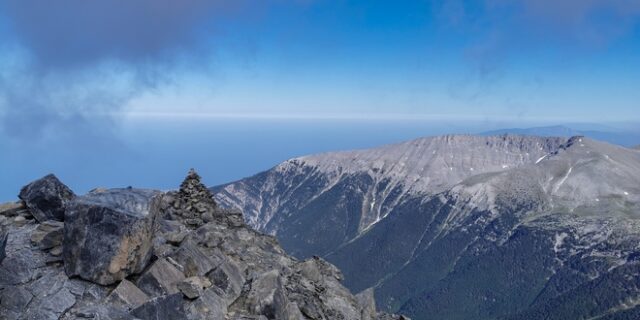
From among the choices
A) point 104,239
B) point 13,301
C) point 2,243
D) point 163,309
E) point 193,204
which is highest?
point 104,239

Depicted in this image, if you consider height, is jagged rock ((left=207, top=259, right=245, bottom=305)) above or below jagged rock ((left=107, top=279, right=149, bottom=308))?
below

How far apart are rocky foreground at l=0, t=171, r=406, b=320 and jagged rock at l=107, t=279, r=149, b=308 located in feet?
0.16

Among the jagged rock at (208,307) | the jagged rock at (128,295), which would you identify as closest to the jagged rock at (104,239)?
the jagged rock at (128,295)

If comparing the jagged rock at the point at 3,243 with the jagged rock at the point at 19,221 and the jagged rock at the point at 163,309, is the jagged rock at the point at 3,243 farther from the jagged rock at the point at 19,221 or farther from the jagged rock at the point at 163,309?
the jagged rock at the point at 163,309

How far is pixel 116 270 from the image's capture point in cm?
2536

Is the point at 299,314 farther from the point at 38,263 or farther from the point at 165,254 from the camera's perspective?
the point at 38,263

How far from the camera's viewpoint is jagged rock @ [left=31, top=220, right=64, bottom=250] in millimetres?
26875

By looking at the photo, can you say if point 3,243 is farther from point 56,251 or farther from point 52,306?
point 52,306

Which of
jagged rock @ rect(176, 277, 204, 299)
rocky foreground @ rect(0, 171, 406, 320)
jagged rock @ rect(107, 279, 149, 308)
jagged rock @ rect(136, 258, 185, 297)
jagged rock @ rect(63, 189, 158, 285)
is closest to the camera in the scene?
rocky foreground @ rect(0, 171, 406, 320)

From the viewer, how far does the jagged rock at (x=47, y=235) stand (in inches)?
1058

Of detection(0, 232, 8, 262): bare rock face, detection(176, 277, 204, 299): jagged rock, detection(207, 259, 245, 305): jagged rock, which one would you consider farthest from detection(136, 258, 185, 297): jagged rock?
detection(0, 232, 8, 262): bare rock face

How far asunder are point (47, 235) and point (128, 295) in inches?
244

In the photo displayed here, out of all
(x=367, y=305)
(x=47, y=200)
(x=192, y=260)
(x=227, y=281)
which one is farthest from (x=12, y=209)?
(x=367, y=305)

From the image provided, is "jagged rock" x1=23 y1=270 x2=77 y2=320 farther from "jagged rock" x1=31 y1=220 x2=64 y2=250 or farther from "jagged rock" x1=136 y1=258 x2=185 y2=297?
"jagged rock" x1=136 y1=258 x2=185 y2=297
